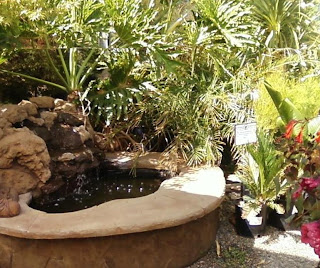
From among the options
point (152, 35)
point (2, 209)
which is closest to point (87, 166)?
point (2, 209)

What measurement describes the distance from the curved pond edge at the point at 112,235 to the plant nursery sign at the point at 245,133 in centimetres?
62

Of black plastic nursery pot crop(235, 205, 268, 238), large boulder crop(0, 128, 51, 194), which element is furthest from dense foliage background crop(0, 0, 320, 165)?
large boulder crop(0, 128, 51, 194)

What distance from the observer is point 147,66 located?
196 inches

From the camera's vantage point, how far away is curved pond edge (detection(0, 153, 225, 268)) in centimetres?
273

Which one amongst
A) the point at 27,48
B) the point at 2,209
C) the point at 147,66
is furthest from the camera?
the point at 147,66

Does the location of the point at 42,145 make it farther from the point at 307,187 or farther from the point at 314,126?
the point at 307,187

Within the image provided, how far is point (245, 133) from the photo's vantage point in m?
3.47

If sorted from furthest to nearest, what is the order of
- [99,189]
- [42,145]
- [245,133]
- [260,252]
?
[99,189]
[42,145]
[245,133]
[260,252]

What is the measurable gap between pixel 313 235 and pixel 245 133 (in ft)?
5.87

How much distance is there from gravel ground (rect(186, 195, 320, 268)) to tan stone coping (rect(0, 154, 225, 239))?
42 cm

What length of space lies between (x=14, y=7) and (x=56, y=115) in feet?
3.73

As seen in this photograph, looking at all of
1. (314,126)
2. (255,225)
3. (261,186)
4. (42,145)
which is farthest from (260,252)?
(42,145)

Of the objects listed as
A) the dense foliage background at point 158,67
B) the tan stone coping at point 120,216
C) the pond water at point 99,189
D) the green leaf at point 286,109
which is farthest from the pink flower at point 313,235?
the pond water at point 99,189

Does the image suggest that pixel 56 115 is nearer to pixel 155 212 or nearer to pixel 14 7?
pixel 14 7
